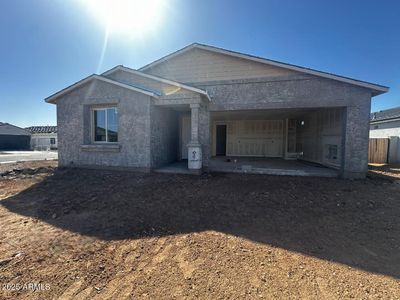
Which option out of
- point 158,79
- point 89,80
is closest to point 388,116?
point 158,79

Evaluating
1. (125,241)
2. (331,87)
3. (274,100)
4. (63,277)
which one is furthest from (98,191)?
(331,87)

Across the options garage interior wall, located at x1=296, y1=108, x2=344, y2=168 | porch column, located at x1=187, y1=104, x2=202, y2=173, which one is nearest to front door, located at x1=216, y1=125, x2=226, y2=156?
garage interior wall, located at x1=296, y1=108, x2=344, y2=168

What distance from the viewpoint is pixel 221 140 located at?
14.5 meters

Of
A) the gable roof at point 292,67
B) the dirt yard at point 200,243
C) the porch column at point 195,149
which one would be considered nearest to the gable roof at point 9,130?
the dirt yard at point 200,243

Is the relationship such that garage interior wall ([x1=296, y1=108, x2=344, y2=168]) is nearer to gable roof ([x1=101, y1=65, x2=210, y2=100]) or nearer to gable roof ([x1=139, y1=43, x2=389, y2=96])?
gable roof ([x1=139, y1=43, x2=389, y2=96])

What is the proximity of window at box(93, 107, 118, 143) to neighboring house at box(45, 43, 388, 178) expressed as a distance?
4 centimetres

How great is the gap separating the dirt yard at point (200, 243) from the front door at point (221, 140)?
8645 millimetres

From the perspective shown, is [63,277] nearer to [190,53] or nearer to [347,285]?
[347,285]

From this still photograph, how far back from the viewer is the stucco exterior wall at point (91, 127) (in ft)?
25.7

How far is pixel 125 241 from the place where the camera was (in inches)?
125

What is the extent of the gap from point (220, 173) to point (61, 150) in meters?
7.25

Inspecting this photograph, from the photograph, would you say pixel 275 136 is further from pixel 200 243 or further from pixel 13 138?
pixel 13 138

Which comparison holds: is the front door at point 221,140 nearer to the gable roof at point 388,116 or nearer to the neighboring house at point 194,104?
the neighboring house at point 194,104

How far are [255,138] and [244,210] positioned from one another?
998 cm
